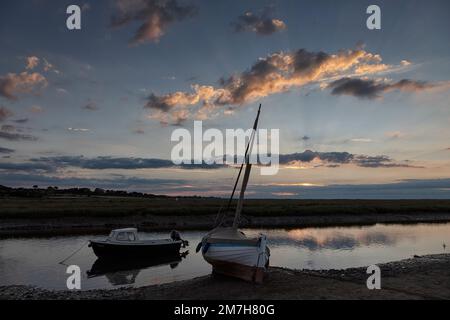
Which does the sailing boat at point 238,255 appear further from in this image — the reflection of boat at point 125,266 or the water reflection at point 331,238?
the water reflection at point 331,238

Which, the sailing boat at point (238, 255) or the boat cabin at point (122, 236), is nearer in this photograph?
the sailing boat at point (238, 255)

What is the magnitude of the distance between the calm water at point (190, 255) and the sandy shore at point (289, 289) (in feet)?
12.9

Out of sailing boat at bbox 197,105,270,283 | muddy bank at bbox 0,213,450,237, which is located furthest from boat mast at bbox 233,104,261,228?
muddy bank at bbox 0,213,450,237

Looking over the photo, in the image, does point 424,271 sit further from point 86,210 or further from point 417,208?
point 417,208

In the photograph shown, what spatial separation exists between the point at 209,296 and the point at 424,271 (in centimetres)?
1564

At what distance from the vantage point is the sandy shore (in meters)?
19.6

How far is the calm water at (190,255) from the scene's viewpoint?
29.6m

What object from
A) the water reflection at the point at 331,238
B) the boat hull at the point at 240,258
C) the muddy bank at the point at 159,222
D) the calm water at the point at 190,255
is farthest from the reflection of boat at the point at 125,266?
the muddy bank at the point at 159,222

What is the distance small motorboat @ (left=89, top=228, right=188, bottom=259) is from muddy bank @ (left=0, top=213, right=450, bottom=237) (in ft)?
68.5

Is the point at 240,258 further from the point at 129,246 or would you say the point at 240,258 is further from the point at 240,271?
the point at 129,246

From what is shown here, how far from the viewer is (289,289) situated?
2067 centimetres

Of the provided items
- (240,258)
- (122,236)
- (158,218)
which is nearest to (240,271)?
(240,258)

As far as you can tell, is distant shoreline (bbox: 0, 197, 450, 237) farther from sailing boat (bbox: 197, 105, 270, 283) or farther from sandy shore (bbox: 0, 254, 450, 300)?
sailing boat (bbox: 197, 105, 270, 283)
